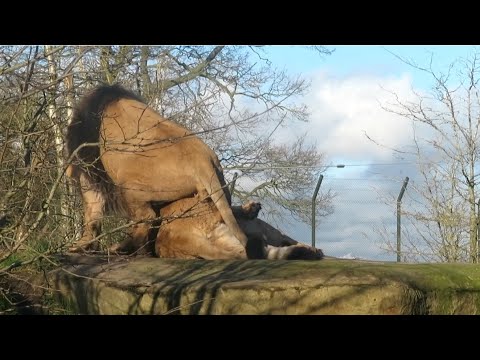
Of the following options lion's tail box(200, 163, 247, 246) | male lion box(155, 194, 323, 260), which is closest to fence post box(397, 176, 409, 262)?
male lion box(155, 194, 323, 260)

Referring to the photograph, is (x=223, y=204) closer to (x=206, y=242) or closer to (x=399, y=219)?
(x=206, y=242)

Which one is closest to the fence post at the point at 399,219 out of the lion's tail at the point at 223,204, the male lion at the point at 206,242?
the male lion at the point at 206,242

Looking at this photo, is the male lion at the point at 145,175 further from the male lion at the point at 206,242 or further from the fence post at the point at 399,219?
the fence post at the point at 399,219

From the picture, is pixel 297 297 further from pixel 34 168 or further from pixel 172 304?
pixel 34 168

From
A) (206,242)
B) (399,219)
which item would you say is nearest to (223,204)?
(206,242)

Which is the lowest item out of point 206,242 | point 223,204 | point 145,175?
point 206,242

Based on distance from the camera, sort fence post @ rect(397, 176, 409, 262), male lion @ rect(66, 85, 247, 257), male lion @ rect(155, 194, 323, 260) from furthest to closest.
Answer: fence post @ rect(397, 176, 409, 262) < male lion @ rect(66, 85, 247, 257) < male lion @ rect(155, 194, 323, 260)

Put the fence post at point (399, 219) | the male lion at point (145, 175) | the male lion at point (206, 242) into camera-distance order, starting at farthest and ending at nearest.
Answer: the fence post at point (399, 219)
the male lion at point (145, 175)
the male lion at point (206, 242)

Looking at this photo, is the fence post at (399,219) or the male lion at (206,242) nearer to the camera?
the male lion at (206,242)

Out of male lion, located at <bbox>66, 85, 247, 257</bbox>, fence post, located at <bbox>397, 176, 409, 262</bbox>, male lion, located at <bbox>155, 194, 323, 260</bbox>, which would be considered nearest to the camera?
male lion, located at <bbox>155, 194, 323, 260</bbox>

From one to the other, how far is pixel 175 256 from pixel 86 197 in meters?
1.09

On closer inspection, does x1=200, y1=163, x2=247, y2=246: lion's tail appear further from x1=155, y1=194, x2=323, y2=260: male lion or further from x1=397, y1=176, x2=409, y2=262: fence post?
x1=397, y1=176, x2=409, y2=262: fence post

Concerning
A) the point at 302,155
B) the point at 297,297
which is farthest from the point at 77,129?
the point at 302,155

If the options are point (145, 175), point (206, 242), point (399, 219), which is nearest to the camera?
point (206, 242)
